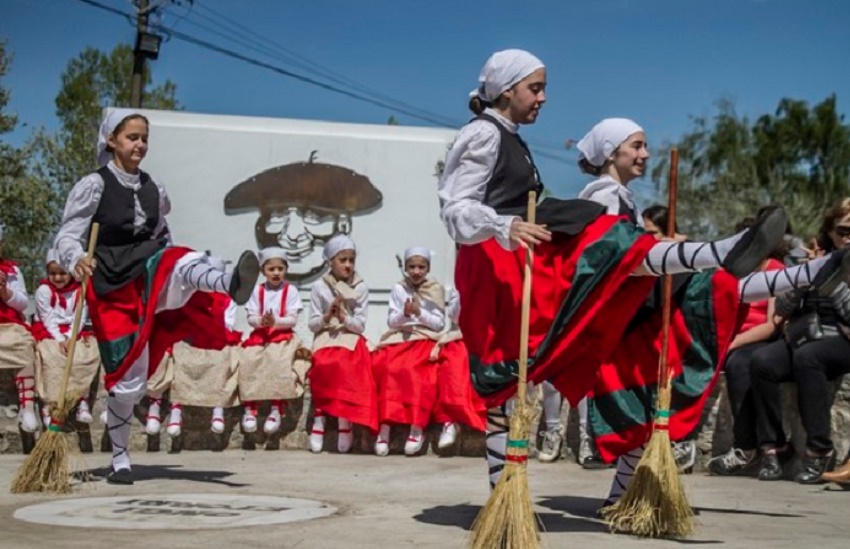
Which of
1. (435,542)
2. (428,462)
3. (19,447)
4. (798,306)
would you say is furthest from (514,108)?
(19,447)

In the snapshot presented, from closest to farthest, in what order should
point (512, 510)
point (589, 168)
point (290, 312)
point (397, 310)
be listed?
point (512, 510) → point (589, 168) → point (397, 310) → point (290, 312)

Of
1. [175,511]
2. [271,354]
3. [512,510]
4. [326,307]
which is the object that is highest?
[326,307]

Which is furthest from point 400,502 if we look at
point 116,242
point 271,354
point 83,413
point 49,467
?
point 83,413

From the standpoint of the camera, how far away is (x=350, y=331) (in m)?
9.95

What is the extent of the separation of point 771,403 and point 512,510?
12.4 ft

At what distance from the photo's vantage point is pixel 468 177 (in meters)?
5.22

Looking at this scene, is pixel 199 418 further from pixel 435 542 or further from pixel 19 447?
pixel 435 542

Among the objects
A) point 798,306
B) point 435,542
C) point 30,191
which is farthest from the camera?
point 30,191

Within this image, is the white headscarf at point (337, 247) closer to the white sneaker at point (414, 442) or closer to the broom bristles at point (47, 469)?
the white sneaker at point (414, 442)

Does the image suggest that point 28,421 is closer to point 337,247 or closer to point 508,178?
point 337,247

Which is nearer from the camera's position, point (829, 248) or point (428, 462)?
point (829, 248)

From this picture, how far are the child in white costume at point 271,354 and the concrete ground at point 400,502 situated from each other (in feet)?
1.43

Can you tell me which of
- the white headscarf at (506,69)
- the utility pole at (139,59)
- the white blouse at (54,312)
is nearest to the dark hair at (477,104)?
the white headscarf at (506,69)

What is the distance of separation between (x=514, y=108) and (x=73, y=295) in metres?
5.91
